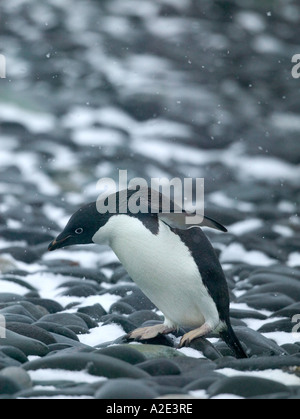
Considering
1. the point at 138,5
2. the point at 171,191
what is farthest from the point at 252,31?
the point at 171,191

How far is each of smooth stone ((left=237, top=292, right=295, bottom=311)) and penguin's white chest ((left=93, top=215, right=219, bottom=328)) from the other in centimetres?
105

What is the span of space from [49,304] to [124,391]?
69.3 inches

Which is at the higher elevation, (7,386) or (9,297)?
(9,297)

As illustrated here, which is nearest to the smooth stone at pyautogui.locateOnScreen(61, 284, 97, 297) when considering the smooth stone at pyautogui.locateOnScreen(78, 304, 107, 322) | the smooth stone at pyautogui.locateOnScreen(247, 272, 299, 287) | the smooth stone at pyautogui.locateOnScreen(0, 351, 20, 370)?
the smooth stone at pyautogui.locateOnScreen(78, 304, 107, 322)

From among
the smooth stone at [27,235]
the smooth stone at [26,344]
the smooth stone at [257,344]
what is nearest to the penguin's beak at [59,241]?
the smooth stone at [26,344]

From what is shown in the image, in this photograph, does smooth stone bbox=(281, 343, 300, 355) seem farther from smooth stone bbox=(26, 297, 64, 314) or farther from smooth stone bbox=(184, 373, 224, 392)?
smooth stone bbox=(26, 297, 64, 314)

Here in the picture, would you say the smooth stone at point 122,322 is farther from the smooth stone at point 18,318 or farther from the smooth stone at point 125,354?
the smooth stone at point 125,354

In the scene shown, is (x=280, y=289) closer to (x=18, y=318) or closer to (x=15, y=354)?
(x=18, y=318)

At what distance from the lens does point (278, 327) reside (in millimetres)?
3723

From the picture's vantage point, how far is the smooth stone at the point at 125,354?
8.74 ft

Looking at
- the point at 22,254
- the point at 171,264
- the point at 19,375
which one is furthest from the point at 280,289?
the point at 19,375

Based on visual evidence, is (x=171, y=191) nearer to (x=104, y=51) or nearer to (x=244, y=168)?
(x=244, y=168)

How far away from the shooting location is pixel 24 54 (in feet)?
36.0

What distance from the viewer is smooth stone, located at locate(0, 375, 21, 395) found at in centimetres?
229
